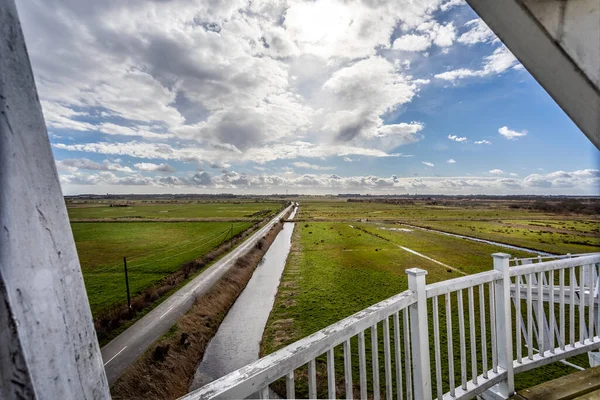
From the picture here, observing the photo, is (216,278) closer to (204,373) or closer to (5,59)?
(204,373)

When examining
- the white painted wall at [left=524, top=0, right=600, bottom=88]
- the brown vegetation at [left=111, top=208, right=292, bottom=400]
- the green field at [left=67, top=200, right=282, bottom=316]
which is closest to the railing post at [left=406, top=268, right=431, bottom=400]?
the white painted wall at [left=524, top=0, right=600, bottom=88]

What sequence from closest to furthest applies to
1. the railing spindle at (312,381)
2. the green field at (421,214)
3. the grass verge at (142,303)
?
the railing spindle at (312,381) < the grass verge at (142,303) < the green field at (421,214)

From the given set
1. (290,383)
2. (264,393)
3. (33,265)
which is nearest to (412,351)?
(290,383)

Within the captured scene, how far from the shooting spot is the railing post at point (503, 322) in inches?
115

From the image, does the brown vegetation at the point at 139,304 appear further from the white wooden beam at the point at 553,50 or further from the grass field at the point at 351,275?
the white wooden beam at the point at 553,50

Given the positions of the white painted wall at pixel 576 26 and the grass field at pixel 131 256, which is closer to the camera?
the white painted wall at pixel 576 26

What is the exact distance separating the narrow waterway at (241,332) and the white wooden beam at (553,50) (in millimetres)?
11432

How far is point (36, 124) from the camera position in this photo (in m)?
0.66

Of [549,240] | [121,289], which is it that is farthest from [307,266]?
[549,240]

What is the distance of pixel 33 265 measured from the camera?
1.99ft

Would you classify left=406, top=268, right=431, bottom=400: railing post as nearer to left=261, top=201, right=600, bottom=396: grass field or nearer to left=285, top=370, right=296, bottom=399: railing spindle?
left=285, top=370, right=296, bottom=399: railing spindle

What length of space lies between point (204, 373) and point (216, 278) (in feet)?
31.8

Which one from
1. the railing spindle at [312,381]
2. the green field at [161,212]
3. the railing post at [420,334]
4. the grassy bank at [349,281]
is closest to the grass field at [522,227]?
the grassy bank at [349,281]

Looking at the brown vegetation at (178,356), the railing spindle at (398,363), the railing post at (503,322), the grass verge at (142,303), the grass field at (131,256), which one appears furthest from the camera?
the grass field at (131,256)
